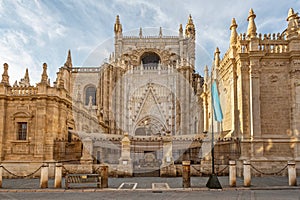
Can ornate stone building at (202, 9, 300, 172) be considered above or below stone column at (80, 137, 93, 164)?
above

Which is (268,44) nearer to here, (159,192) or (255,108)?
(255,108)

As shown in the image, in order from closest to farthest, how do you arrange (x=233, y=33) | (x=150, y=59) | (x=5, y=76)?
(x=5, y=76) → (x=233, y=33) → (x=150, y=59)

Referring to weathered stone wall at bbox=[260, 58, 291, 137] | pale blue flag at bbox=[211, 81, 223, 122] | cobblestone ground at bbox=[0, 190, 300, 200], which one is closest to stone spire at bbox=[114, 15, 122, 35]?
weathered stone wall at bbox=[260, 58, 291, 137]

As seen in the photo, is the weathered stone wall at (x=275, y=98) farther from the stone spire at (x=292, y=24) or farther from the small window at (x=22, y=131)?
the small window at (x=22, y=131)

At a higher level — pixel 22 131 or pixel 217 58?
pixel 217 58

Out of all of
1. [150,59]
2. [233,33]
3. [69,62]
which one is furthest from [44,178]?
[150,59]

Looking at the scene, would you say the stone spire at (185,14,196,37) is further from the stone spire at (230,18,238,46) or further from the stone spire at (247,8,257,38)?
the stone spire at (247,8,257,38)

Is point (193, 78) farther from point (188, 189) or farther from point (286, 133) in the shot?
point (188, 189)

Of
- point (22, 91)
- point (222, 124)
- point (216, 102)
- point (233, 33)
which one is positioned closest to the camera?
point (216, 102)

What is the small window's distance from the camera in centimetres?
1724

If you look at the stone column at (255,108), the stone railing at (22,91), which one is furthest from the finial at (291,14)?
the stone railing at (22,91)

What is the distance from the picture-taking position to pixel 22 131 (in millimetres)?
17312

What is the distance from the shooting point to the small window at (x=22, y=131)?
17241 mm

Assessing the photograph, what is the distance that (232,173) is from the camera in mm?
12469
